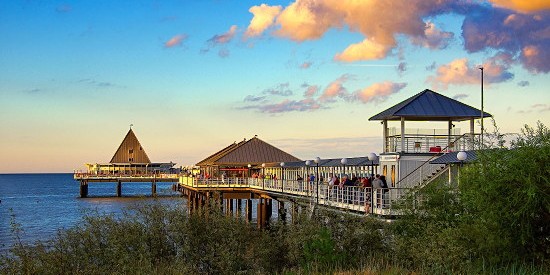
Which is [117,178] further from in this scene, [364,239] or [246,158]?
[364,239]

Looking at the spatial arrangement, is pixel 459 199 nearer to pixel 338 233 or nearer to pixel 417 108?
pixel 338 233

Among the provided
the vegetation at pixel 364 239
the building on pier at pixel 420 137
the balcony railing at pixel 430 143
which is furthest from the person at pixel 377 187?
the balcony railing at pixel 430 143

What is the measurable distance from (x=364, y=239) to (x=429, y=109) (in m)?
11.8

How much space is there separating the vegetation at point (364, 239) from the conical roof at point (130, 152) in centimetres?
10776

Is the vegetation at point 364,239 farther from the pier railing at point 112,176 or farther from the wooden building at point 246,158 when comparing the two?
the pier railing at point 112,176

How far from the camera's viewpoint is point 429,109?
30750mm

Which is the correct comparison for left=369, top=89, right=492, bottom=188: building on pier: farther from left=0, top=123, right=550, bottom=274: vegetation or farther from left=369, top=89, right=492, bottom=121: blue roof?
left=0, top=123, right=550, bottom=274: vegetation

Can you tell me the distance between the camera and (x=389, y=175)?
31.3 metres

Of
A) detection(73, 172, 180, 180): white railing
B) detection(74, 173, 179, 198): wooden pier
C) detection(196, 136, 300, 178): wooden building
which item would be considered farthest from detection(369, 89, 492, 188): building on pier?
detection(73, 172, 180, 180): white railing

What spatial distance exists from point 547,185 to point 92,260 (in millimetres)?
11877

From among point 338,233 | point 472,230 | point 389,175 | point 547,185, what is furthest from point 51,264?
point 389,175

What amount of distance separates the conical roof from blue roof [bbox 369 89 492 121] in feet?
335

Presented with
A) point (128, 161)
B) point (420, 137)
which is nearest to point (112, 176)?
point (128, 161)

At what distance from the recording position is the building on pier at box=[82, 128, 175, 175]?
12794 cm
